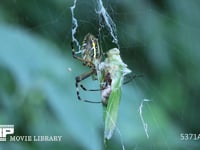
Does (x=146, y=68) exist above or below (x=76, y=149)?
above

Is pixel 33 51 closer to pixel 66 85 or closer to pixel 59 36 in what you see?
pixel 66 85

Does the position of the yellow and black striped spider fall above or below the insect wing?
above

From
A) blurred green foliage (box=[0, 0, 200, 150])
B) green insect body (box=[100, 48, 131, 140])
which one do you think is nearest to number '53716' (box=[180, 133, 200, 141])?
blurred green foliage (box=[0, 0, 200, 150])

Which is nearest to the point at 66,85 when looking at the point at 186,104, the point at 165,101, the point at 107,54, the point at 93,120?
the point at 93,120

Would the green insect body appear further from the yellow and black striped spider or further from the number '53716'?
the number '53716'

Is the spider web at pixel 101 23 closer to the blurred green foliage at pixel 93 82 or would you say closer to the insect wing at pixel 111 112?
the blurred green foliage at pixel 93 82

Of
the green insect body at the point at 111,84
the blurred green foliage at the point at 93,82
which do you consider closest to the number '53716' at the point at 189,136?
the blurred green foliage at the point at 93,82
